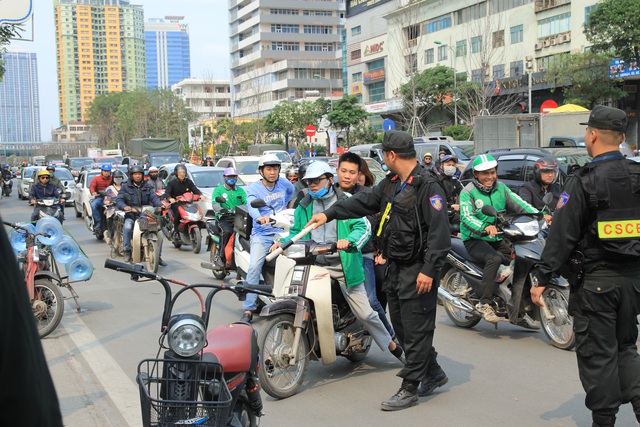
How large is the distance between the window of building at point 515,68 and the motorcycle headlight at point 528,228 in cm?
4451

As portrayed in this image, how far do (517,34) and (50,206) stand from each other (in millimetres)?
43937

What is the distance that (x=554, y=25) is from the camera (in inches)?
1870

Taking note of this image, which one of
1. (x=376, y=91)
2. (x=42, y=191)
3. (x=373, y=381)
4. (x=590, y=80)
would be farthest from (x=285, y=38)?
(x=373, y=381)

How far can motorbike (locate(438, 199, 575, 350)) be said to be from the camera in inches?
264

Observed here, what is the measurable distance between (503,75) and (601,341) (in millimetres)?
49863

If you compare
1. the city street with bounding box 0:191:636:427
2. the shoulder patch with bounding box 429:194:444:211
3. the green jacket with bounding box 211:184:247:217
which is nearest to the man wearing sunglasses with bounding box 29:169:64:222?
the green jacket with bounding box 211:184:247:217

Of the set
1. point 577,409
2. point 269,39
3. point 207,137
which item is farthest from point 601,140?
point 269,39

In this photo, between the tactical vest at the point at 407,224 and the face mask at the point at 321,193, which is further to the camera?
the face mask at the point at 321,193

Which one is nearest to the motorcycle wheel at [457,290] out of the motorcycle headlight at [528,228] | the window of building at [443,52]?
the motorcycle headlight at [528,228]

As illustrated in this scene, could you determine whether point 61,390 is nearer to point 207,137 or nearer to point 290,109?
point 290,109

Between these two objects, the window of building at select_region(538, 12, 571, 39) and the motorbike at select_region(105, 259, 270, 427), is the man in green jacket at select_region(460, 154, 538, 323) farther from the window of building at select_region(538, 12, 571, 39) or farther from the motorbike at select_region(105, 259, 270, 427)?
Result: the window of building at select_region(538, 12, 571, 39)

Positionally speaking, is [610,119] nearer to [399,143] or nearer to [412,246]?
[399,143]

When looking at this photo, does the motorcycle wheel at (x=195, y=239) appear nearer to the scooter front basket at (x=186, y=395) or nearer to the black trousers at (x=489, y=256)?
the black trousers at (x=489, y=256)

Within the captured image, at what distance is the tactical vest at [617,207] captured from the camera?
13.4 feet
